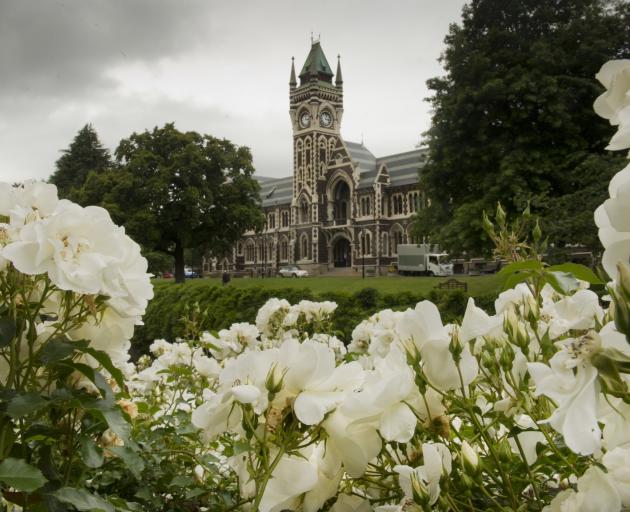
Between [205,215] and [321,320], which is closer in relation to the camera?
[321,320]

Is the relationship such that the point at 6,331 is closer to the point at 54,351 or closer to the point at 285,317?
the point at 54,351

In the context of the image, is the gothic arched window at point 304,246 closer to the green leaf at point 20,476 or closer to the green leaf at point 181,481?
the green leaf at point 181,481

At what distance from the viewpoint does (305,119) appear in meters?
58.3

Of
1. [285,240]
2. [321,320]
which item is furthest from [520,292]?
[285,240]

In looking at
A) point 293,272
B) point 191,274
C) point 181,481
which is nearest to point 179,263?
point 293,272

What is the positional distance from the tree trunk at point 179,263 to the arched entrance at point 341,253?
21.9 m

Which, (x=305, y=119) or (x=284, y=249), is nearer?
(x=305, y=119)

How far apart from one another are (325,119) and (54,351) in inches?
2290

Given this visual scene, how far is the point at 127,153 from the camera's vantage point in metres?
37.0

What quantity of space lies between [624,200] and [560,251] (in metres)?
14.2

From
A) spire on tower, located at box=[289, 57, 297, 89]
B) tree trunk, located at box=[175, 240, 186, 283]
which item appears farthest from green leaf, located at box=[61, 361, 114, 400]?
spire on tower, located at box=[289, 57, 297, 89]

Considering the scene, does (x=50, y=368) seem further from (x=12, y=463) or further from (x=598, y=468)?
(x=598, y=468)

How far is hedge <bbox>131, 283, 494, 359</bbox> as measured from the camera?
37.3ft

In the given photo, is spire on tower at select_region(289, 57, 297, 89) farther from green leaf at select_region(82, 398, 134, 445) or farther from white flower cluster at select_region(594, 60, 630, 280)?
white flower cluster at select_region(594, 60, 630, 280)
